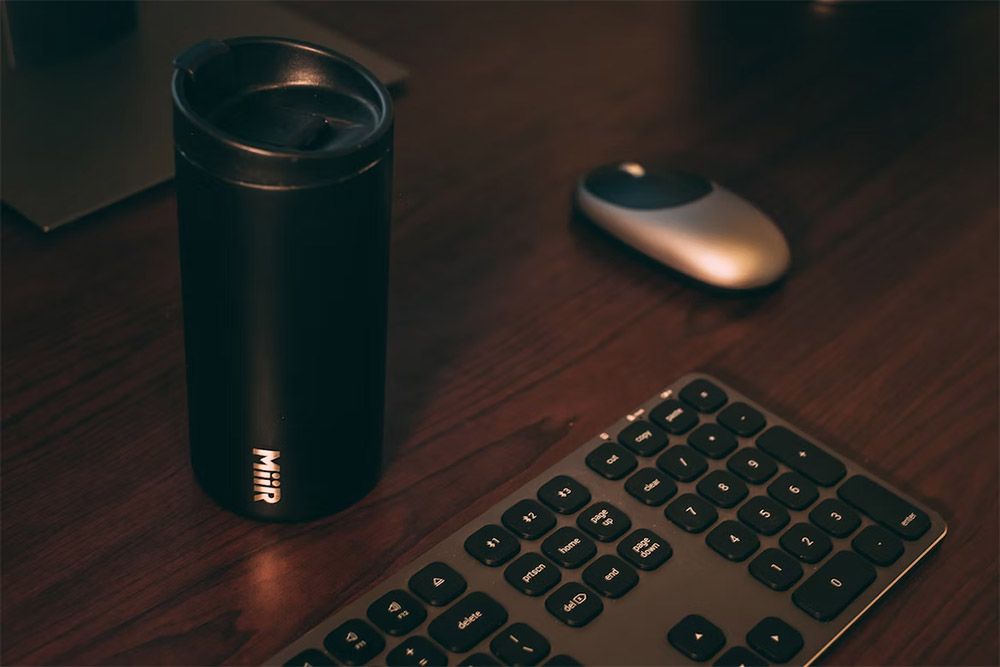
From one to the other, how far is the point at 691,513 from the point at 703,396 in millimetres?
75

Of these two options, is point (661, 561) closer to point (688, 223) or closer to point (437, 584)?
point (437, 584)

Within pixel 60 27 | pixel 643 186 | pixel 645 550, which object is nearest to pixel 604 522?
pixel 645 550

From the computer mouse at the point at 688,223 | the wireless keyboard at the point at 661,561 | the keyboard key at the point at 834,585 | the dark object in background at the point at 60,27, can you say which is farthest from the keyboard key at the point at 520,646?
the dark object in background at the point at 60,27

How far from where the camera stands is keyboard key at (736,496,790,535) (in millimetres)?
477

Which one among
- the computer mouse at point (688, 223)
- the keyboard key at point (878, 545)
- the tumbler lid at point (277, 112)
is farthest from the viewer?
the computer mouse at point (688, 223)

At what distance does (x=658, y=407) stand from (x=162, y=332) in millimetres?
243

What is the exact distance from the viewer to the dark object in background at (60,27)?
666 mm

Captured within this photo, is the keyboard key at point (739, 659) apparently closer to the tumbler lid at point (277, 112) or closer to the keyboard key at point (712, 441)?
the keyboard key at point (712, 441)

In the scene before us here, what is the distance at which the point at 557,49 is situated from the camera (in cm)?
85

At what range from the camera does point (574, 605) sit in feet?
1.44

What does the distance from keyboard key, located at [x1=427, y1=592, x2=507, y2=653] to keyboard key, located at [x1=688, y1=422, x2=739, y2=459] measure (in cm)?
13

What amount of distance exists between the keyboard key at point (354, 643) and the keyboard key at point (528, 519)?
0.24ft

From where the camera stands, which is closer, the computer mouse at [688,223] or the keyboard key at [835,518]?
the keyboard key at [835,518]

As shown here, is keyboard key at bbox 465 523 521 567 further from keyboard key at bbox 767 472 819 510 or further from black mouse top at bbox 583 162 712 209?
black mouse top at bbox 583 162 712 209
